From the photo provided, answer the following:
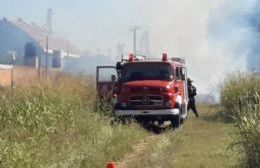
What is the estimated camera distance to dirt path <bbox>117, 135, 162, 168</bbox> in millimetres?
12789

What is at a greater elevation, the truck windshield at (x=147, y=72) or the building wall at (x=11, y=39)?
the building wall at (x=11, y=39)

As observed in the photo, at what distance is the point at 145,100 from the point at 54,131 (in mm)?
8144

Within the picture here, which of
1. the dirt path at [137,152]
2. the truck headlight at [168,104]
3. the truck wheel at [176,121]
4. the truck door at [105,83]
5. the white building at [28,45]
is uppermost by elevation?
the white building at [28,45]

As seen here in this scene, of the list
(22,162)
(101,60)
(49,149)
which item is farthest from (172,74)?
(101,60)

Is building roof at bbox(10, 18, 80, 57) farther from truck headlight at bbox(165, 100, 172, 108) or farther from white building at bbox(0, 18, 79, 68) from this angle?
truck headlight at bbox(165, 100, 172, 108)

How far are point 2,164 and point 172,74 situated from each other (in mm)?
12458

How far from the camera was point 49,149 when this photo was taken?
10.6 metres

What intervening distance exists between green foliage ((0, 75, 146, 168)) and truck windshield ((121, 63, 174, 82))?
12.4 ft

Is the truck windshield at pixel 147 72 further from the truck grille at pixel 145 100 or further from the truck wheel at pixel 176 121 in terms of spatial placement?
the truck wheel at pixel 176 121

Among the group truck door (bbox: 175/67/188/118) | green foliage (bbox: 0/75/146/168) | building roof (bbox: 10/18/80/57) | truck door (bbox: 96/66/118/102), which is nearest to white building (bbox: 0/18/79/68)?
building roof (bbox: 10/18/80/57)

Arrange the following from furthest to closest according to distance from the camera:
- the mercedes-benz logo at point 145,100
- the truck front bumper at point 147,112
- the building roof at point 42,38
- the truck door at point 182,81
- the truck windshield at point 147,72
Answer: the building roof at point 42,38, the truck door at point 182,81, the truck windshield at point 147,72, the mercedes-benz logo at point 145,100, the truck front bumper at point 147,112

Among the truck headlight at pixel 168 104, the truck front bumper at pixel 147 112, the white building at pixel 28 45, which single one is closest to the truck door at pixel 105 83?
the truck front bumper at pixel 147 112

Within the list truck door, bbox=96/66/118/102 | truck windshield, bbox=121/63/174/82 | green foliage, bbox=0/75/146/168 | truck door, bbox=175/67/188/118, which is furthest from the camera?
truck door, bbox=175/67/188/118

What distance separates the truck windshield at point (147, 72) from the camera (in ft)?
67.4
